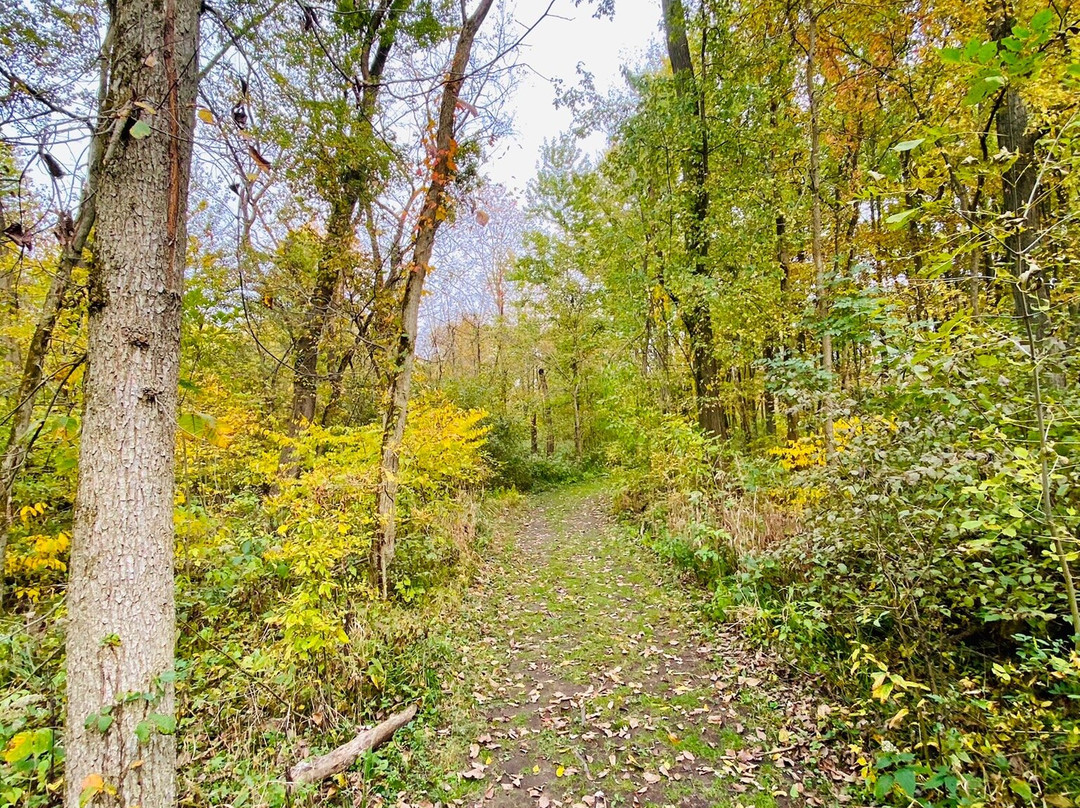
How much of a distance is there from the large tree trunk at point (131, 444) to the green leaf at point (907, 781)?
11.2ft

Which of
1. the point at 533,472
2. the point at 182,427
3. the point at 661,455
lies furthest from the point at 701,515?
the point at 533,472

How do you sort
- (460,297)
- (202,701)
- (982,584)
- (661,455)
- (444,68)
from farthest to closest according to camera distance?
(460,297) → (661,455) → (444,68) → (202,701) → (982,584)

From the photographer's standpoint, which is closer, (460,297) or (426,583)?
(426,583)

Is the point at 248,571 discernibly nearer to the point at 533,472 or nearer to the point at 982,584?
the point at 982,584

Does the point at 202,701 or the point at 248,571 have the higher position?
the point at 248,571

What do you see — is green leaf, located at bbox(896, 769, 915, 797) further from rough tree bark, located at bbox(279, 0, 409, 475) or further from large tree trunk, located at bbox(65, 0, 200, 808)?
rough tree bark, located at bbox(279, 0, 409, 475)

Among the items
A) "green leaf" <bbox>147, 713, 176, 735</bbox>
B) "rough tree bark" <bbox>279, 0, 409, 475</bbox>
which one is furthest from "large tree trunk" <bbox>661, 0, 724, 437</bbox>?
"green leaf" <bbox>147, 713, 176, 735</bbox>

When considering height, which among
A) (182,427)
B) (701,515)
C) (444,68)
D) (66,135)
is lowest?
(701,515)

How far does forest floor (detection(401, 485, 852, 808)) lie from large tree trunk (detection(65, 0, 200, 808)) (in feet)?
5.56

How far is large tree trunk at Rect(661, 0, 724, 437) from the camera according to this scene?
7.32 metres

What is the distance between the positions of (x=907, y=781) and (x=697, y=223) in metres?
7.37

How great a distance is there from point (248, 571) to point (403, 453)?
79.5 inches

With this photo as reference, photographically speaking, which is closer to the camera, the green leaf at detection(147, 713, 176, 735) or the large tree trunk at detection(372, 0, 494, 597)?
the green leaf at detection(147, 713, 176, 735)

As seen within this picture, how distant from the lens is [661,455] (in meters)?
7.51
